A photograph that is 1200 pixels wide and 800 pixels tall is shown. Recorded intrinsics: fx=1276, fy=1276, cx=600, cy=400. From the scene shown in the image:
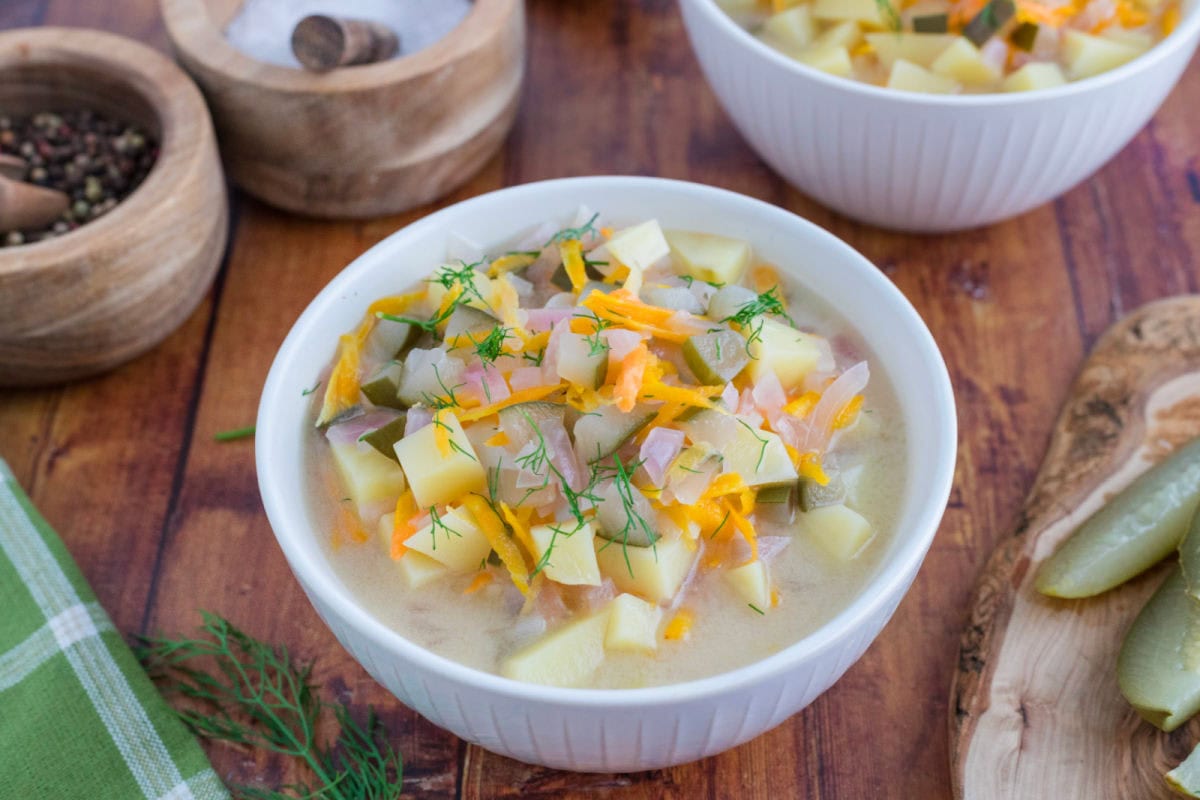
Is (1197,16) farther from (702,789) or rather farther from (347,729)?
(347,729)

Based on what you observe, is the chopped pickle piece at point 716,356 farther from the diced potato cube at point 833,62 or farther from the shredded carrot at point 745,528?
the diced potato cube at point 833,62

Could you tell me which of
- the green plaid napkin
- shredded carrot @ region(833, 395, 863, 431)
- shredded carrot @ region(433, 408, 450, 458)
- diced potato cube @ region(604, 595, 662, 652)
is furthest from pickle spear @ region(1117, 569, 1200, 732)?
the green plaid napkin

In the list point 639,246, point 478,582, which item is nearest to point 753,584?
point 478,582

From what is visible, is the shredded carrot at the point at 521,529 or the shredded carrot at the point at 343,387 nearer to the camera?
the shredded carrot at the point at 521,529

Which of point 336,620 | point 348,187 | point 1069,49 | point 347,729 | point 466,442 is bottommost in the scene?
point 347,729

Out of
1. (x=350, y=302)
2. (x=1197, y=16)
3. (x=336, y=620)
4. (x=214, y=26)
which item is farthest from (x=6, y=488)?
(x=1197, y=16)

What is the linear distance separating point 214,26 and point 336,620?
1.72 m

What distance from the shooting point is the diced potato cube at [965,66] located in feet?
8.84

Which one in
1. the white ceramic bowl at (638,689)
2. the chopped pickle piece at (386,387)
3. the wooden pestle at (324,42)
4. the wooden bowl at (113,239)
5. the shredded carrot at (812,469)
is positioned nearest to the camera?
the white ceramic bowl at (638,689)

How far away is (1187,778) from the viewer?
193 centimetres

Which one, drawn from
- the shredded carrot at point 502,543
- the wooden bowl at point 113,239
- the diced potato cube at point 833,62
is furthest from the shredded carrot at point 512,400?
the diced potato cube at point 833,62

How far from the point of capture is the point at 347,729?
7.30 feet

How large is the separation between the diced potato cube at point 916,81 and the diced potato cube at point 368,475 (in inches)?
54.1

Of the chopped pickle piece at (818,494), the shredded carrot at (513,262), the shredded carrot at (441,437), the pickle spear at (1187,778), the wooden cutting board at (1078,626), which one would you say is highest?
the shredded carrot at (441,437)
